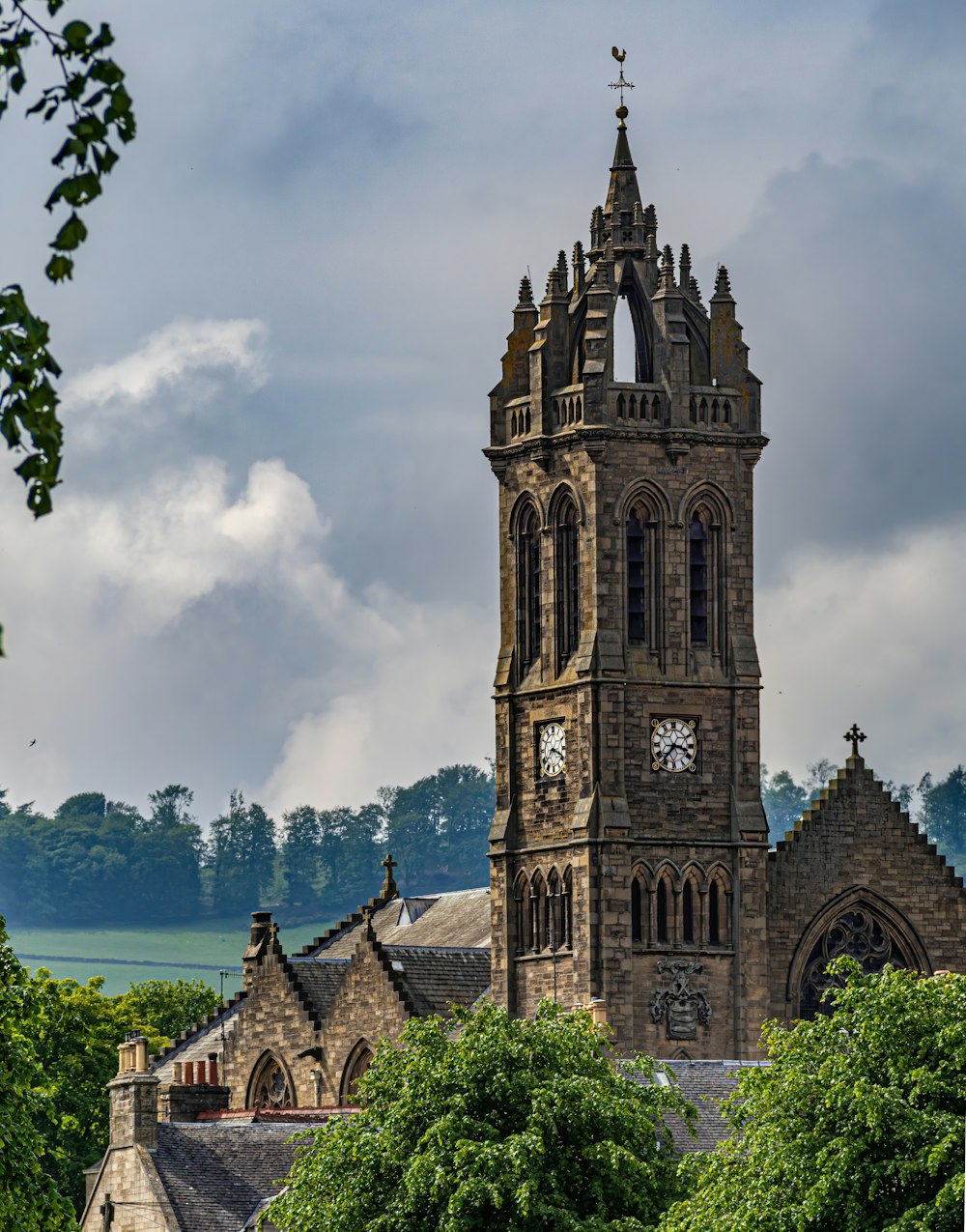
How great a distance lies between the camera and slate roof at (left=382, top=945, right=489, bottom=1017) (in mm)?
100812

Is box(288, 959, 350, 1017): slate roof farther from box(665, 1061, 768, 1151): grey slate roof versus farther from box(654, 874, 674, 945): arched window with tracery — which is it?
box(665, 1061, 768, 1151): grey slate roof

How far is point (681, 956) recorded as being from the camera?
96812 millimetres

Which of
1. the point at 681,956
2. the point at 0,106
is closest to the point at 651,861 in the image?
the point at 681,956

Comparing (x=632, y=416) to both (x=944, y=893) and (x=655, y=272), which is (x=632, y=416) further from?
(x=944, y=893)

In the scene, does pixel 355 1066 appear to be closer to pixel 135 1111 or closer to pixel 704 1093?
pixel 135 1111

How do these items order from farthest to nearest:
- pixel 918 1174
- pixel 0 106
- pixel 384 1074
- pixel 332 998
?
pixel 332 998 < pixel 384 1074 < pixel 918 1174 < pixel 0 106

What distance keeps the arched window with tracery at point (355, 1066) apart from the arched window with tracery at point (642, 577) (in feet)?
47.8

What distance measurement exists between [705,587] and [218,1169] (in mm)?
27280

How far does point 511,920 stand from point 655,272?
19.1 m

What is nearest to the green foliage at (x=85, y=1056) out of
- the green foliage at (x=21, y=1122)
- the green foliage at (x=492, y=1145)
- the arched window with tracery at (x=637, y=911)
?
the arched window with tracery at (x=637, y=911)

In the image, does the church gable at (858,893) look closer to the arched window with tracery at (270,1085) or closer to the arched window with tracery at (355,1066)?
the arched window with tracery at (355,1066)

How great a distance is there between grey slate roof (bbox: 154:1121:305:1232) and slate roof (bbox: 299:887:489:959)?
2610 cm

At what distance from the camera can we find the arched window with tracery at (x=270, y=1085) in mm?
105688

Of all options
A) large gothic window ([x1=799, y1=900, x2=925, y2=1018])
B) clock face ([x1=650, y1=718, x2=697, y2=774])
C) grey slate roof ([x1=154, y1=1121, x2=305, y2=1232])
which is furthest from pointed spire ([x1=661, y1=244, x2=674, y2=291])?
grey slate roof ([x1=154, y1=1121, x2=305, y2=1232])
